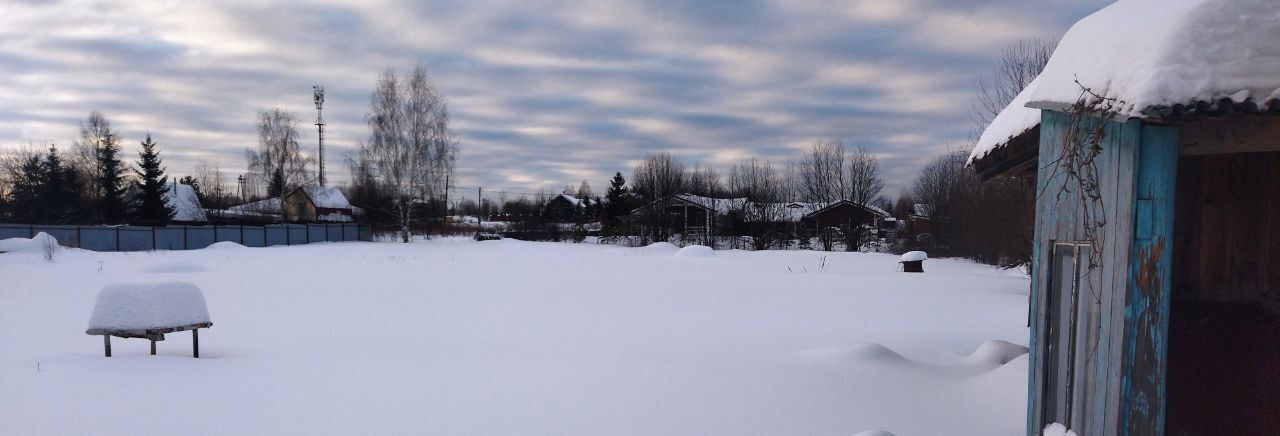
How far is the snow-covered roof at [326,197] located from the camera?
55.5 m

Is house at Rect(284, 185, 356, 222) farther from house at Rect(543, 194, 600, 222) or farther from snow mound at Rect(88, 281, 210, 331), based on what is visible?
snow mound at Rect(88, 281, 210, 331)

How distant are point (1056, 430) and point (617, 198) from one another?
50.3 m

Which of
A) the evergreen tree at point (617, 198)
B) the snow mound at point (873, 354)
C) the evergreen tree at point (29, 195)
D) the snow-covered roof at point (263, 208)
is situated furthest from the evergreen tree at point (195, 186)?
the snow mound at point (873, 354)

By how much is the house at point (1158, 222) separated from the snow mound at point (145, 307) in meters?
7.90

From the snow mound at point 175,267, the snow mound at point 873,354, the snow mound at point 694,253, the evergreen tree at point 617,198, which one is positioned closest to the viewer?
the snow mound at point 873,354

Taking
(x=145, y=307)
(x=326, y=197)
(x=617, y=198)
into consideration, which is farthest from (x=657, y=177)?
(x=145, y=307)

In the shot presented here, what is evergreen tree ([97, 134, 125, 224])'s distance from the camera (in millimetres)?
43406

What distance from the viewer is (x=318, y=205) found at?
56.5 meters

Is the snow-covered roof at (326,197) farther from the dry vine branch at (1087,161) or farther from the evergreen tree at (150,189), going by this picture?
the dry vine branch at (1087,161)

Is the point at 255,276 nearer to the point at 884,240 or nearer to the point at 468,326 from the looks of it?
the point at 468,326

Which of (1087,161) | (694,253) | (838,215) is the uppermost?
(1087,161)

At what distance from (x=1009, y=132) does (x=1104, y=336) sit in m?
1.87

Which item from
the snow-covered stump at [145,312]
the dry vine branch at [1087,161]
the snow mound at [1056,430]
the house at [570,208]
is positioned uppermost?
the dry vine branch at [1087,161]

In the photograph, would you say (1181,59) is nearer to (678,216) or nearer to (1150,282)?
(1150,282)
